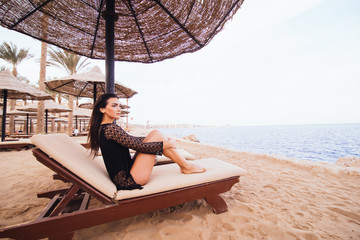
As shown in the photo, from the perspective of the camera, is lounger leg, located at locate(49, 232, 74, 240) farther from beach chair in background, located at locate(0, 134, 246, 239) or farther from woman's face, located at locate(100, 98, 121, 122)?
woman's face, located at locate(100, 98, 121, 122)

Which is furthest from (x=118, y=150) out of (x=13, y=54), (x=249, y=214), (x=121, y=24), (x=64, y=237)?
(x=13, y=54)

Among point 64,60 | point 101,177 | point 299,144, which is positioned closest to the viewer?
point 101,177

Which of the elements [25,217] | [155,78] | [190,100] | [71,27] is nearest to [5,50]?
[71,27]

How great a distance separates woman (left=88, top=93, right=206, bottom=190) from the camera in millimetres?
1579

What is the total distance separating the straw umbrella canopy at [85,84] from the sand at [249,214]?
3175 millimetres

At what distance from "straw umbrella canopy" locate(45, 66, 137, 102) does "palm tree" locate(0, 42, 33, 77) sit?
17.0 metres

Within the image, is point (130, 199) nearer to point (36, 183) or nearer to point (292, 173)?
point (36, 183)

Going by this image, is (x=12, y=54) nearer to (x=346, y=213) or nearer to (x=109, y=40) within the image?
(x=109, y=40)

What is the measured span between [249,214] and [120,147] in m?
1.77

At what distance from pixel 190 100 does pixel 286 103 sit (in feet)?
165

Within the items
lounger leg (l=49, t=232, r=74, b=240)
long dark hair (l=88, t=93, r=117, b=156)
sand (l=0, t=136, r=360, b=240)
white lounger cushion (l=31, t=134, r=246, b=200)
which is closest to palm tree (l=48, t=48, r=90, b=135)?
sand (l=0, t=136, r=360, b=240)

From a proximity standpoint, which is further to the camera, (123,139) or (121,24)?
(121,24)

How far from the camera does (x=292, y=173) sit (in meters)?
3.47

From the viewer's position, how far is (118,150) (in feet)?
5.41
